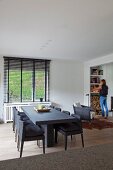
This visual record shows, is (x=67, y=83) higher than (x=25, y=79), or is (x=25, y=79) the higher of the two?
(x=25, y=79)

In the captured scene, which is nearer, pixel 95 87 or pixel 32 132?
pixel 32 132

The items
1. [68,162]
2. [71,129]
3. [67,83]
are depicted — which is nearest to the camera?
[68,162]

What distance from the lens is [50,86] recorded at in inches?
293

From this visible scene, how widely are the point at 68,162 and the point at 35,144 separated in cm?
330

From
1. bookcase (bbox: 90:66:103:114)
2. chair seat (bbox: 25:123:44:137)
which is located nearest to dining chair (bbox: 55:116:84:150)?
chair seat (bbox: 25:123:44:137)

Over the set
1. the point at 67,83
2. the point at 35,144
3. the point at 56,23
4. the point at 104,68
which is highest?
the point at 56,23

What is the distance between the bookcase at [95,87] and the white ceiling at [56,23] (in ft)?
10.8

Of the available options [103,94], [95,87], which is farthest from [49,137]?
[95,87]

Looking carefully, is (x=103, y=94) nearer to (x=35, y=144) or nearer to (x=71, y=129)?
(x=71, y=129)

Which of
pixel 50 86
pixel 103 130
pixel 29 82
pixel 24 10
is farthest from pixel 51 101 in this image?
pixel 24 10

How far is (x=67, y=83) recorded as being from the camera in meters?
7.75

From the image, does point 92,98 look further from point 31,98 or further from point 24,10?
point 24,10

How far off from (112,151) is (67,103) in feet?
21.5

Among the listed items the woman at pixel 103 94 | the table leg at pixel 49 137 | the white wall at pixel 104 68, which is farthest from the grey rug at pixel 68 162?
the woman at pixel 103 94
